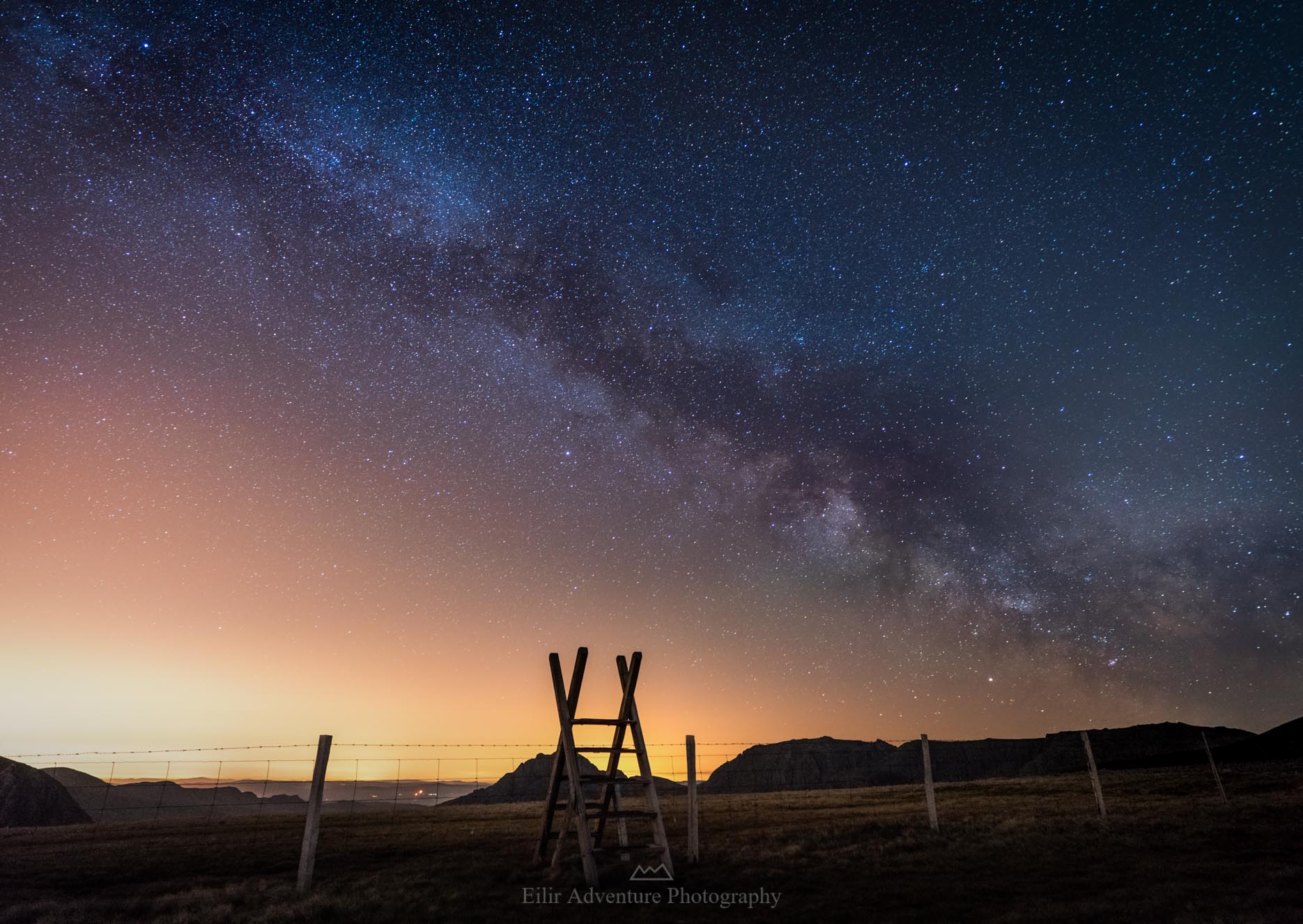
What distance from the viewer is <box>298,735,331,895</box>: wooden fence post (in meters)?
9.62

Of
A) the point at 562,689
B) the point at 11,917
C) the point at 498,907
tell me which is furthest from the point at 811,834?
the point at 11,917

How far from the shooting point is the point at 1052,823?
15016 millimetres

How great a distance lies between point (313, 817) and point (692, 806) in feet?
19.2

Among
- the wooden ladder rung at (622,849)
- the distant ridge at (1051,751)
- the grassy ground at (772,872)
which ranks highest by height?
the wooden ladder rung at (622,849)

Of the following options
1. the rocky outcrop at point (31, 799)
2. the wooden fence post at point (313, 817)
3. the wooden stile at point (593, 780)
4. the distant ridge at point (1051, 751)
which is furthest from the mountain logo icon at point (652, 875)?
→ the distant ridge at point (1051, 751)

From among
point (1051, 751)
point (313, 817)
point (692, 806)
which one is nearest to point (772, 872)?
point (692, 806)

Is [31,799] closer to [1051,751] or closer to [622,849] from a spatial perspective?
[622,849]

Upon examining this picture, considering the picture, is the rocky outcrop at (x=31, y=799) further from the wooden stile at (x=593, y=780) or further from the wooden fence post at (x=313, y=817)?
the wooden stile at (x=593, y=780)

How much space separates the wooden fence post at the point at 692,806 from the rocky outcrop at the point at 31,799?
165 feet

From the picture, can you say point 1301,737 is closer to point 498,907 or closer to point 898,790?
point 898,790

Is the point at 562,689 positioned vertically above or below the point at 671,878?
above

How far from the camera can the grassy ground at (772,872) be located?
7977 millimetres

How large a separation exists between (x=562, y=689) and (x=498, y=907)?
3253 mm

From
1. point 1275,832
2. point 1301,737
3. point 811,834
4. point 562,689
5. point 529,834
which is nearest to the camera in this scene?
point 562,689
